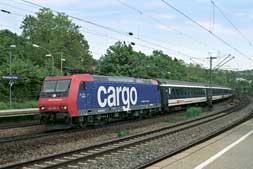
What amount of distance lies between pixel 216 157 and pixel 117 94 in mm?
15915

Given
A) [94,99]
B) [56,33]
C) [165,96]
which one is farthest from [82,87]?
[56,33]

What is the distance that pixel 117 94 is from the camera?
95.1ft

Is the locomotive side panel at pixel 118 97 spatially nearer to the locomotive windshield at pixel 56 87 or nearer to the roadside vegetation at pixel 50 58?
the locomotive windshield at pixel 56 87

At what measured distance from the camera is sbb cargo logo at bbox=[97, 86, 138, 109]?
87.9 ft

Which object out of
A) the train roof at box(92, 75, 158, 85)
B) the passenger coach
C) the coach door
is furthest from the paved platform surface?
the coach door

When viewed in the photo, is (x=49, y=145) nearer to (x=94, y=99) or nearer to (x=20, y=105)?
(x=94, y=99)

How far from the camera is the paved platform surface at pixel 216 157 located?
39.5 ft

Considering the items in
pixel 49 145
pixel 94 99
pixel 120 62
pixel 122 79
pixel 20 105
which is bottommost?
pixel 49 145

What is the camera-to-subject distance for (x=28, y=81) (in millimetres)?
56531

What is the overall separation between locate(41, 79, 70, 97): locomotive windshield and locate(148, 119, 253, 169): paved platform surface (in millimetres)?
9019

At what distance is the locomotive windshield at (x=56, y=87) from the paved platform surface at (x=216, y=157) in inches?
355

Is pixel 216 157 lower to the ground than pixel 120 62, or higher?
lower

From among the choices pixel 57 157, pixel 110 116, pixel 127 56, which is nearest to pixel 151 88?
pixel 110 116

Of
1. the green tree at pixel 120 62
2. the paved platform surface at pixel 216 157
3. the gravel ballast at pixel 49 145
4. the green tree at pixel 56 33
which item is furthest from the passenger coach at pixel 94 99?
the green tree at pixel 56 33
